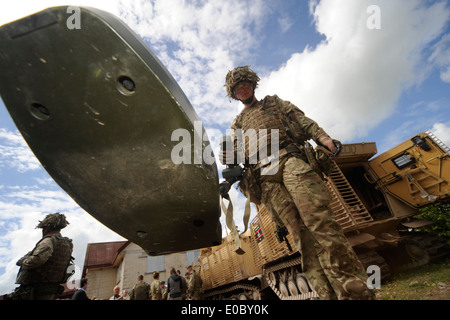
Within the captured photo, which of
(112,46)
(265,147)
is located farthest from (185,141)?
(265,147)

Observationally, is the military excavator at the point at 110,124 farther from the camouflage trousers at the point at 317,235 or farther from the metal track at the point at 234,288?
the metal track at the point at 234,288

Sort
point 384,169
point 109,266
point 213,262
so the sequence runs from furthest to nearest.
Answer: point 109,266
point 213,262
point 384,169

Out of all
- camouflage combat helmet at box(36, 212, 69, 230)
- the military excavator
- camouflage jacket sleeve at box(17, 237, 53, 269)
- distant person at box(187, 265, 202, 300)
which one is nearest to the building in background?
distant person at box(187, 265, 202, 300)

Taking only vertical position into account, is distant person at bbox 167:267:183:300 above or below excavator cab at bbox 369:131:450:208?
below

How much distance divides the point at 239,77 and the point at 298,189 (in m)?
1.70

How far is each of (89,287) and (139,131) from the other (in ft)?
78.0

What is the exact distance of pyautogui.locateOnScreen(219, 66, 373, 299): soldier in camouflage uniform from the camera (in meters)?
1.51

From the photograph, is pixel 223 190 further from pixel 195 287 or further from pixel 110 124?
pixel 195 287

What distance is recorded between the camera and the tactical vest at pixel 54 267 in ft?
12.7

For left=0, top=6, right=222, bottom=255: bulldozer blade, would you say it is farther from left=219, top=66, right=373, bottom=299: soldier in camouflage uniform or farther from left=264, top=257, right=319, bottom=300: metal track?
left=264, top=257, right=319, bottom=300: metal track

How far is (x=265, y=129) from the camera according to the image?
7.82 feet

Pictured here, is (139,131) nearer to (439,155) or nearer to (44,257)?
(44,257)

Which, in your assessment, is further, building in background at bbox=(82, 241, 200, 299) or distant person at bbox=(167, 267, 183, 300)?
building in background at bbox=(82, 241, 200, 299)

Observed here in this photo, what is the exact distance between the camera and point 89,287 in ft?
60.3
